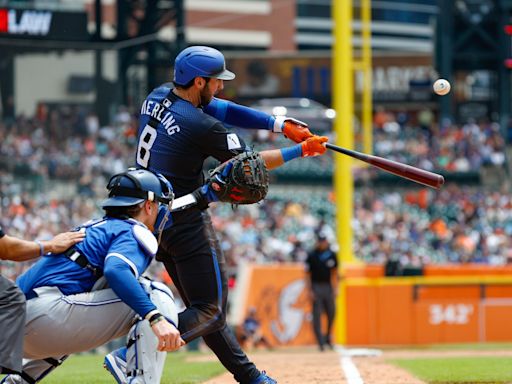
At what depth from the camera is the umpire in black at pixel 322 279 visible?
51.8ft

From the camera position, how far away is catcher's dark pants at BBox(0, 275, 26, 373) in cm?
498

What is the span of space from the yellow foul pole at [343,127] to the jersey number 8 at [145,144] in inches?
438

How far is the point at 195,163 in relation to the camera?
6223 millimetres

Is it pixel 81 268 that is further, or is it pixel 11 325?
pixel 81 268

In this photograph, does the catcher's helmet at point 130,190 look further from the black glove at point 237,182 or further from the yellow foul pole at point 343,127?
the yellow foul pole at point 343,127

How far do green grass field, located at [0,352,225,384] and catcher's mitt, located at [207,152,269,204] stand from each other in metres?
2.11

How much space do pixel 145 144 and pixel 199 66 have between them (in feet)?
1.71

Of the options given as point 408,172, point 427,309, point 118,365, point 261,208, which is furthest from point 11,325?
point 261,208

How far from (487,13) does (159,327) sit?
2568 cm

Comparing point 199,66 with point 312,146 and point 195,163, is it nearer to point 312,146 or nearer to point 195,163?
point 195,163

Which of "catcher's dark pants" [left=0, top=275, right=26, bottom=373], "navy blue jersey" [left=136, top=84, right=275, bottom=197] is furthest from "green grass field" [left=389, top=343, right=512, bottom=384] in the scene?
"catcher's dark pants" [left=0, top=275, right=26, bottom=373]

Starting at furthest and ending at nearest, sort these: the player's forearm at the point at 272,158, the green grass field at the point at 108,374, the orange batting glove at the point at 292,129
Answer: the green grass field at the point at 108,374 < the orange batting glove at the point at 292,129 < the player's forearm at the point at 272,158

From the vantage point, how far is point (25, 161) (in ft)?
69.1

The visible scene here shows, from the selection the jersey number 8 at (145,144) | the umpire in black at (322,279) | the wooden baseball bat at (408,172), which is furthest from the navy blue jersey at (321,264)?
the jersey number 8 at (145,144)
